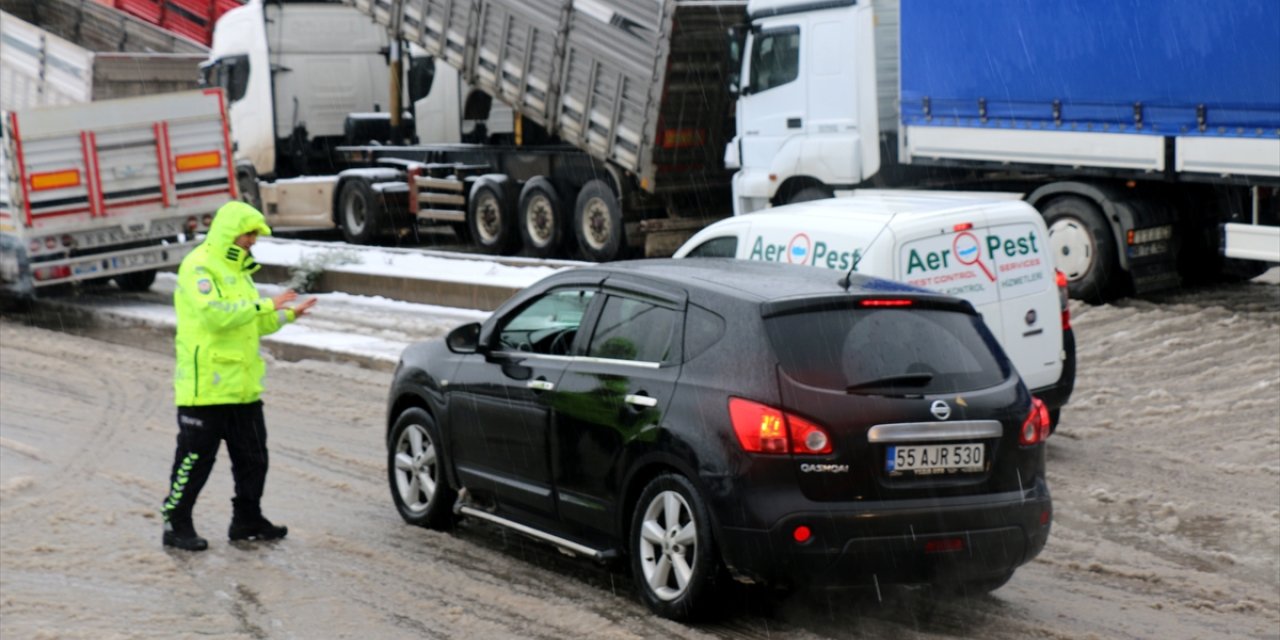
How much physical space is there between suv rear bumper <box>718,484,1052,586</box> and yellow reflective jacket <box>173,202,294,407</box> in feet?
8.90

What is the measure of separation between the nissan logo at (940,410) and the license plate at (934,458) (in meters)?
0.11

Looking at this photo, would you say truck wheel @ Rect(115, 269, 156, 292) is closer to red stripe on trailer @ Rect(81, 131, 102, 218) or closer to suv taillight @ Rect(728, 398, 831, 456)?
red stripe on trailer @ Rect(81, 131, 102, 218)

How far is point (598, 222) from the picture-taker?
67.4 ft

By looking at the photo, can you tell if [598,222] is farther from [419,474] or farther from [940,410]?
[940,410]

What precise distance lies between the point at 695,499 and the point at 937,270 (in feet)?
10.7

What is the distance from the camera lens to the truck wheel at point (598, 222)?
20.1m

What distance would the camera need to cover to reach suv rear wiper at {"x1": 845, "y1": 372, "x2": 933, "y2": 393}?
6125 millimetres

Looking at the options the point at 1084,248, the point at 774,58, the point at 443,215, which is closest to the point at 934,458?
the point at 1084,248

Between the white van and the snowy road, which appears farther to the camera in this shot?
the white van

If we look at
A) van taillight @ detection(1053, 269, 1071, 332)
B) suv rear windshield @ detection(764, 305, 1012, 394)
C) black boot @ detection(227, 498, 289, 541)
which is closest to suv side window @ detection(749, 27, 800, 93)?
van taillight @ detection(1053, 269, 1071, 332)

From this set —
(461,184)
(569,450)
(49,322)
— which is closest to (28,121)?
(49,322)

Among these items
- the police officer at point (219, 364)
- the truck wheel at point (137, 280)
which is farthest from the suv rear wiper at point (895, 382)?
the truck wheel at point (137, 280)

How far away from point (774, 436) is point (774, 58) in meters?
11.9

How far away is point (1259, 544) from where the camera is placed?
788cm
